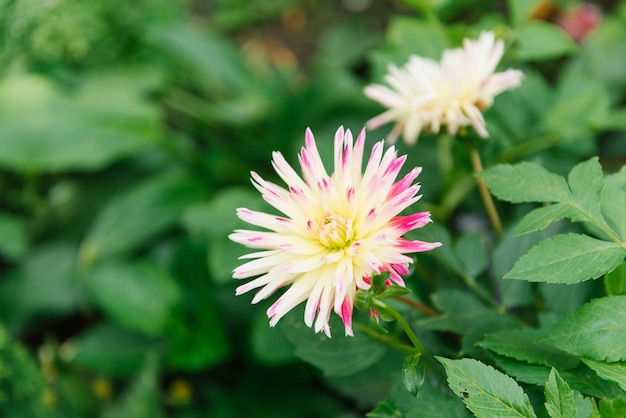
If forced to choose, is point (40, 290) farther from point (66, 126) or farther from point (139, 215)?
point (66, 126)

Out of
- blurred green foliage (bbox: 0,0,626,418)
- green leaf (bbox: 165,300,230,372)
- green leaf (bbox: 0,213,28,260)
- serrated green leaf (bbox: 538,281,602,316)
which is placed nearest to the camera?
serrated green leaf (bbox: 538,281,602,316)

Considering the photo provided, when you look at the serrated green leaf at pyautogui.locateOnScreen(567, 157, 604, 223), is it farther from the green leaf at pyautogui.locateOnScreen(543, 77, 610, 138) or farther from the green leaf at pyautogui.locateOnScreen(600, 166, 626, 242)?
the green leaf at pyautogui.locateOnScreen(543, 77, 610, 138)

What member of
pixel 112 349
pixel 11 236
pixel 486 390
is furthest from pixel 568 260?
pixel 11 236

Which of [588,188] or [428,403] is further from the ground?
[588,188]

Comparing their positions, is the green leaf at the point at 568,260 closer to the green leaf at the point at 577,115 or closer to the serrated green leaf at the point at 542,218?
the serrated green leaf at the point at 542,218

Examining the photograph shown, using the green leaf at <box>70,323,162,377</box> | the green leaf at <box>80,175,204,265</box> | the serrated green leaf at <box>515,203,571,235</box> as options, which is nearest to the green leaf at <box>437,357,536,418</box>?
the serrated green leaf at <box>515,203,571,235</box>

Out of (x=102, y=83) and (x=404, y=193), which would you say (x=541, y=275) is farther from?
(x=102, y=83)
